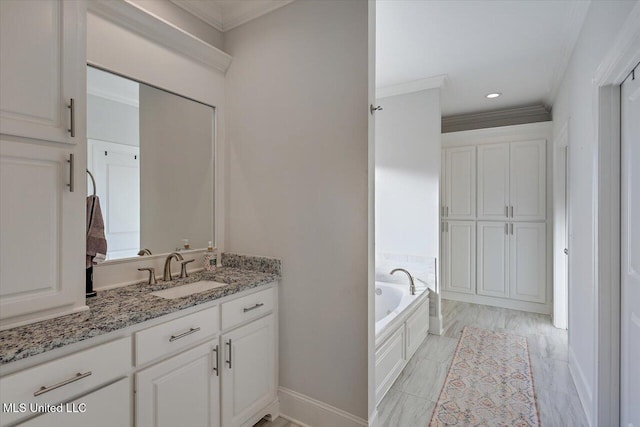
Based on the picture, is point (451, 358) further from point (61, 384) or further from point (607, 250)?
point (61, 384)

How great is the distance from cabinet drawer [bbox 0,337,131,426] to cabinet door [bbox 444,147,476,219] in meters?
4.24

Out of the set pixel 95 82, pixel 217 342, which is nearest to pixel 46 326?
pixel 217 342

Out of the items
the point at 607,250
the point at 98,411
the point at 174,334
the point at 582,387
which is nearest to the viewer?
the point at 98,411

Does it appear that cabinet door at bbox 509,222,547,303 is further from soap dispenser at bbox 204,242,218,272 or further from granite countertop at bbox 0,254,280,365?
soap dispenser at bbox 204,242,218,272

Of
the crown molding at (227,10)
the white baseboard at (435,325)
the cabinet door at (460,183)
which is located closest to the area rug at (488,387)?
the white baseboard at (435,325)

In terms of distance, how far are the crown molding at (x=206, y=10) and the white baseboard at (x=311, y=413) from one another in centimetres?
256

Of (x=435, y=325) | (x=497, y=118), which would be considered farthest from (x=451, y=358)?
(x=497, y=118)

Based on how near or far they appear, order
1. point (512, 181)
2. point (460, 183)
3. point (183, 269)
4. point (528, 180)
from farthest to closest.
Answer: point (460, 183), point (512, 181), point (528, 180), point (183, 269)

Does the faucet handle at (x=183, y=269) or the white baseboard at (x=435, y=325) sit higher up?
the faucet handle at (x=183, y=269)

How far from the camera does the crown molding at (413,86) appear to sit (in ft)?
10.9

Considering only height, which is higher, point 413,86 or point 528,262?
point 413,86

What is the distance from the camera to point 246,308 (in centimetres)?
175

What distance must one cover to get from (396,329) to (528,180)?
289cm

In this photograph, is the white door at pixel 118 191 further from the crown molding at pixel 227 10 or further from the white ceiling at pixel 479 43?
the white ceiling at pixel 479 43
